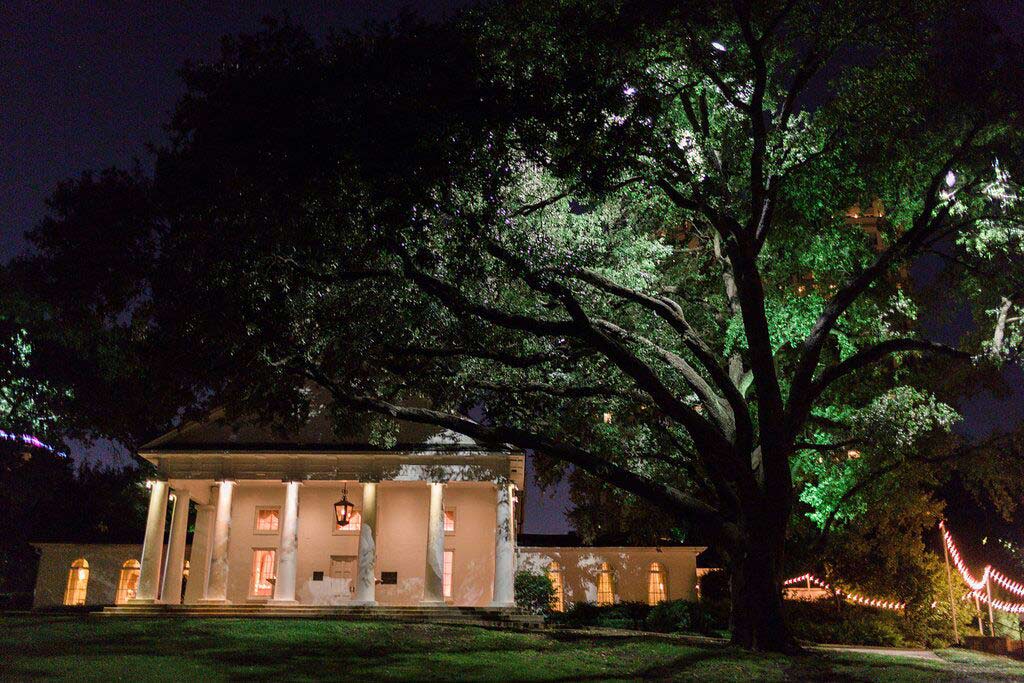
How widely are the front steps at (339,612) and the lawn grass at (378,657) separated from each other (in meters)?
7.15

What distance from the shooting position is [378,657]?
14523 millimetres

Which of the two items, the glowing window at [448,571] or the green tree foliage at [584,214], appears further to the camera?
the glowing window at [448,571]

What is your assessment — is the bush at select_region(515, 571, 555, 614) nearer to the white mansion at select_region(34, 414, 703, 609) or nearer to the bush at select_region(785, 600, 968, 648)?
the white mansion at select_region(34, 414, 703, 609)

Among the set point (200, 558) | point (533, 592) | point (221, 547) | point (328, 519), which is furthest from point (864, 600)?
point (200, 558)

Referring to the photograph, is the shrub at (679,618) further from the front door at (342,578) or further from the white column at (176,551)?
the white column at (176,551)

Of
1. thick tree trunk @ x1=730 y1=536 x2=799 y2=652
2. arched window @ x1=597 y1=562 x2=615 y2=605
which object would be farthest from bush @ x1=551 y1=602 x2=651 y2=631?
thick tree trunk @ x1=730 y1=536 x2=799 y2=652

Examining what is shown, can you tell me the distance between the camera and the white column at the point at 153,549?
28719mm

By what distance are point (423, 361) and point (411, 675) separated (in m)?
8.84

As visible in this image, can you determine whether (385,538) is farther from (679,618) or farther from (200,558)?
(679,618)

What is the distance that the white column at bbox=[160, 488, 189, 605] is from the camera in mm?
31125

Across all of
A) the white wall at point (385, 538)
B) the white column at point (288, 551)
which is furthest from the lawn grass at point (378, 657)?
the white wall at point (385, 538)

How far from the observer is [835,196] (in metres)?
16.3

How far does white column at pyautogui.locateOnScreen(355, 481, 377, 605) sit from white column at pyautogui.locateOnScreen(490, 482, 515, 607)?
13.9 feet

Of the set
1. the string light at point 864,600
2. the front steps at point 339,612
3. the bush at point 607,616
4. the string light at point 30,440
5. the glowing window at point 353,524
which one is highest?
the string light at point 30,440
